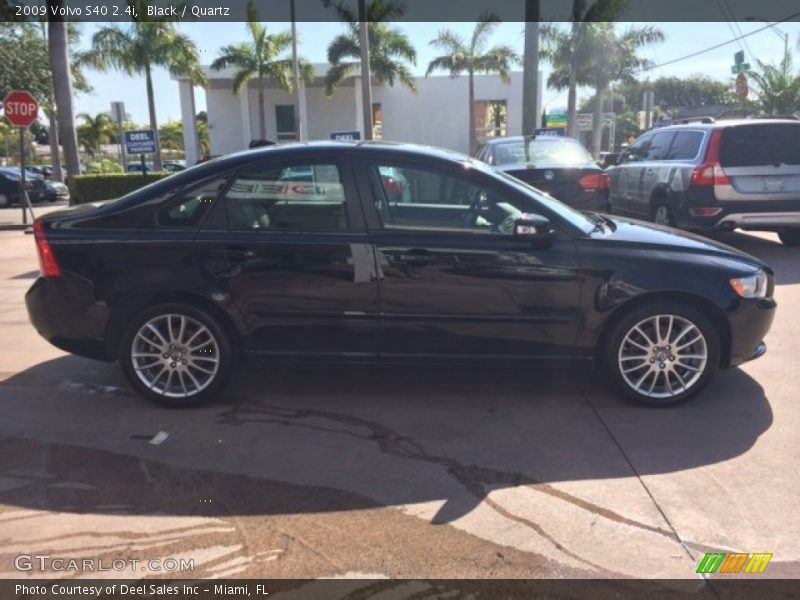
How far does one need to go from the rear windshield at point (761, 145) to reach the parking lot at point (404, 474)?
4.51 meters

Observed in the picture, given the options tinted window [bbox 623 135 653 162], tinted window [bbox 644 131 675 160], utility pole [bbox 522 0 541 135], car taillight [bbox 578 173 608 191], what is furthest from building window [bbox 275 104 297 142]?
car taillight [bbox 578 173 608 191]

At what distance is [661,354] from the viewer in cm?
438

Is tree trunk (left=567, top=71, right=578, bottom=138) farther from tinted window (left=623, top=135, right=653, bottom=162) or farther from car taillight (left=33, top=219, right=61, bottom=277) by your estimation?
car taillight (left=33, top=219, right=61, bottom=277)

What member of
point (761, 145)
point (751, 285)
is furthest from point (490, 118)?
point (751, 285)

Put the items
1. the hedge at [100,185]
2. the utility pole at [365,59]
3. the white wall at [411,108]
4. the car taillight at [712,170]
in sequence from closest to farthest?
1. the car taillight at [712,170]
2. the hedge at [100,185]
3. the utility pole at [365,59]
4. the white wall at [411,108]

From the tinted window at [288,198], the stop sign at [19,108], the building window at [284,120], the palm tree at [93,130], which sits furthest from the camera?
the palm tree at [93,130]

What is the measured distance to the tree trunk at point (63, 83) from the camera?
15398 mm

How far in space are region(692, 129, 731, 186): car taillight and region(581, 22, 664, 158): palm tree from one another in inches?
880

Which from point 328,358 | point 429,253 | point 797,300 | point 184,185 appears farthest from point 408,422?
point 797,300

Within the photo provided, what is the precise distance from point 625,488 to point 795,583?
87 cm

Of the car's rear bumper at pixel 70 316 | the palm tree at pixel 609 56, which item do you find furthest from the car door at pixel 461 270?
the palm tree at pixel 609 56

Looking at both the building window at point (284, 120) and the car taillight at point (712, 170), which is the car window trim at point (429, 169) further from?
the building window at point (284, 120)

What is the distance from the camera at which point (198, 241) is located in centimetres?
433

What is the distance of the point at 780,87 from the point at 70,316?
32.1m
